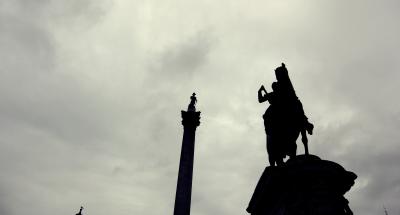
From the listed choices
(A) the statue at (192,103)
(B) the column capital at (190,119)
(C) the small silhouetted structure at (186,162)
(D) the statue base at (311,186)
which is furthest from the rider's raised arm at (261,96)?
(A) the statue at (192,103)

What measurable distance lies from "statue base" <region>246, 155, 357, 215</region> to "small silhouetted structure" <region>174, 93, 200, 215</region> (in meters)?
17.1

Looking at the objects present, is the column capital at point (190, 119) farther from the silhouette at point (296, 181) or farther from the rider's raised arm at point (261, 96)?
the silhouette at point (296, 181)

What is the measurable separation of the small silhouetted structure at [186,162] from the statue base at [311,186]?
17061 millimetres

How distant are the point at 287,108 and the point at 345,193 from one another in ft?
6.74

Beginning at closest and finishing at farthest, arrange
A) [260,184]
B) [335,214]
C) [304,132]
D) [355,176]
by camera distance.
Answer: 1. [335,214]
2. [355,176]
3. [260,184]
4. [304,132]

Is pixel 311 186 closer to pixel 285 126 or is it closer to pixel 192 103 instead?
pixel 285 126

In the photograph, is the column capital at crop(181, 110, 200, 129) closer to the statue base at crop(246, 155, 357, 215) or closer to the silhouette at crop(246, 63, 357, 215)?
the silhouette at crop(246, 63, 357, 215)

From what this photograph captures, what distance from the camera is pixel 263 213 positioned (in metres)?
6.60

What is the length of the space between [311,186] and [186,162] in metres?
18.9

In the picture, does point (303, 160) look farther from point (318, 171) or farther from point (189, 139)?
point (189, 139)

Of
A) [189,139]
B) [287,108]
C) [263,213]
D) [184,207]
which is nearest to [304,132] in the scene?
[287,108]

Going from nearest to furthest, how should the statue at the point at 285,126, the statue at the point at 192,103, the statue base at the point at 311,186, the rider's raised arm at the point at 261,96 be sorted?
the statue base at the point at 311,186, the statue at the point at 285,126, the rider's raised arm at the point at 261,96, the statue at the point at 192,103

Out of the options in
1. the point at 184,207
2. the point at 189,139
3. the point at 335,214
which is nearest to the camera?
the point at 335,214

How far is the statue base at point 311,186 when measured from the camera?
17.1 feet
